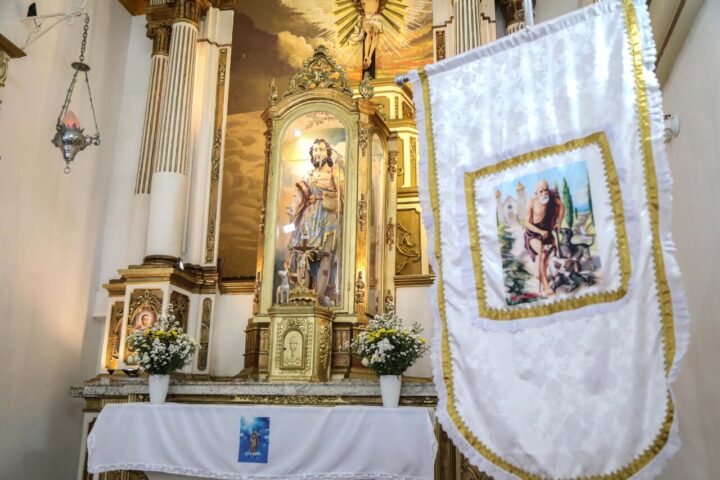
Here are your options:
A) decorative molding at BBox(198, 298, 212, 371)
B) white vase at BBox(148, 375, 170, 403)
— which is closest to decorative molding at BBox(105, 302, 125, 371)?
decorative molding at BBox(198, 298, 212, 371)

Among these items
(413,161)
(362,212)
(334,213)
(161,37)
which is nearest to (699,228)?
(362,212)

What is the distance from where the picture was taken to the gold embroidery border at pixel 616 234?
2.79 meters

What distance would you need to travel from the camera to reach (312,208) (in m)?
7.09

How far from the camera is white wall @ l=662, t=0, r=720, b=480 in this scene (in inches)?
140

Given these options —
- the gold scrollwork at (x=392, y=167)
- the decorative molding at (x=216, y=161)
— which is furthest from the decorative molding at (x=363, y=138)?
the decorative molding at (x=216, y=161)

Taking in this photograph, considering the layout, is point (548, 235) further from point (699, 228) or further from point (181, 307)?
point (181, 307)

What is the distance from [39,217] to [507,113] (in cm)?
586

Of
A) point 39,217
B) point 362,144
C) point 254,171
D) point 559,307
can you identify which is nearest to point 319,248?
point 362,144

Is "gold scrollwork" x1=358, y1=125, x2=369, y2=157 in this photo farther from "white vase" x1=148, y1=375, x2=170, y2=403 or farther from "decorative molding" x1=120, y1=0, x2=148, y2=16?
"decorative molding" x1=120, y1=0, x2=148, y2=16

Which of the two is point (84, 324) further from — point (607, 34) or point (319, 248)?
point (607, 34)

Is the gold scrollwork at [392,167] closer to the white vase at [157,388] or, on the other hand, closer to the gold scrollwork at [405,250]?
the gold scrollwork at [405,250]

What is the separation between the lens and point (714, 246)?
11.8 ft

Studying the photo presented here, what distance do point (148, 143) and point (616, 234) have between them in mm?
6959

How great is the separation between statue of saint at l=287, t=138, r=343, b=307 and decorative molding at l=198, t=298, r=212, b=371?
61.3 inches
